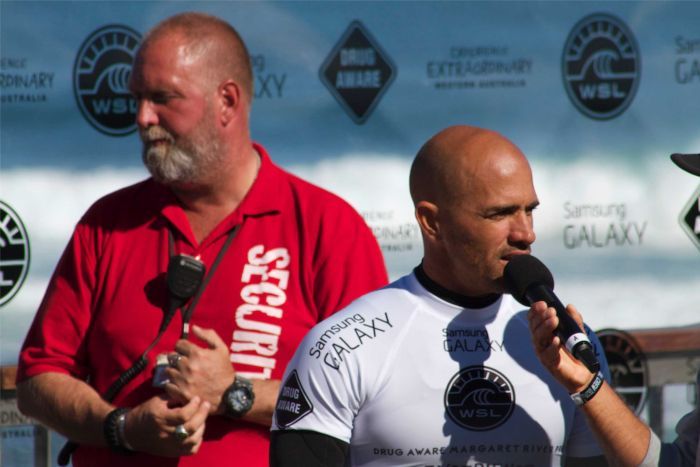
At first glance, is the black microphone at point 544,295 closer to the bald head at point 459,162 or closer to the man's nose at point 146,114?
the bald head at point 459,162

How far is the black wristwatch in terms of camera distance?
249cm

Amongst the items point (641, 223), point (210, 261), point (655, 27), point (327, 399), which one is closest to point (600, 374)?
point (327, 399)

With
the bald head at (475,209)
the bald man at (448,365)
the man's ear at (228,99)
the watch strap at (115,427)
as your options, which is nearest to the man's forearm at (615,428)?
the bald man at (448,365)

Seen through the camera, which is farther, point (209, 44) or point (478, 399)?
point (209, 44)

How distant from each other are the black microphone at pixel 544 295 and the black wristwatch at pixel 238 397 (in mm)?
672

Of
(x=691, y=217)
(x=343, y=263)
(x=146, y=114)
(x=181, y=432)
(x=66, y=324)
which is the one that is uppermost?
(x=146, y=114)

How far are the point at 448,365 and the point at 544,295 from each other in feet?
0.90

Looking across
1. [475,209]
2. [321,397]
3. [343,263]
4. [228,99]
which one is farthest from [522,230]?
[228,99]

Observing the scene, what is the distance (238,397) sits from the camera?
8.18 feet

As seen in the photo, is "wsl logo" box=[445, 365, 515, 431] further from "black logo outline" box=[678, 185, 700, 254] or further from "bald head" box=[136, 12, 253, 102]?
"black logo outline" box=[678, 185, 700, 254]

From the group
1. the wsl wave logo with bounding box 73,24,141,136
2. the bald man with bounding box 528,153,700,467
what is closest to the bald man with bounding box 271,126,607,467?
the bald man with bounding box 528,153,700,467

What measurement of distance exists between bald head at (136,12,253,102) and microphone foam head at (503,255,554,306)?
977mm

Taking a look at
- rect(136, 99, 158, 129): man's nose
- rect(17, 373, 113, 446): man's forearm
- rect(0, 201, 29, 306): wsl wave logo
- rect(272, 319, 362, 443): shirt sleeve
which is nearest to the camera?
rect(272, 319, 362, 443): shirt sleeve

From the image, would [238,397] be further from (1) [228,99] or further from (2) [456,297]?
(1) [228,99]
